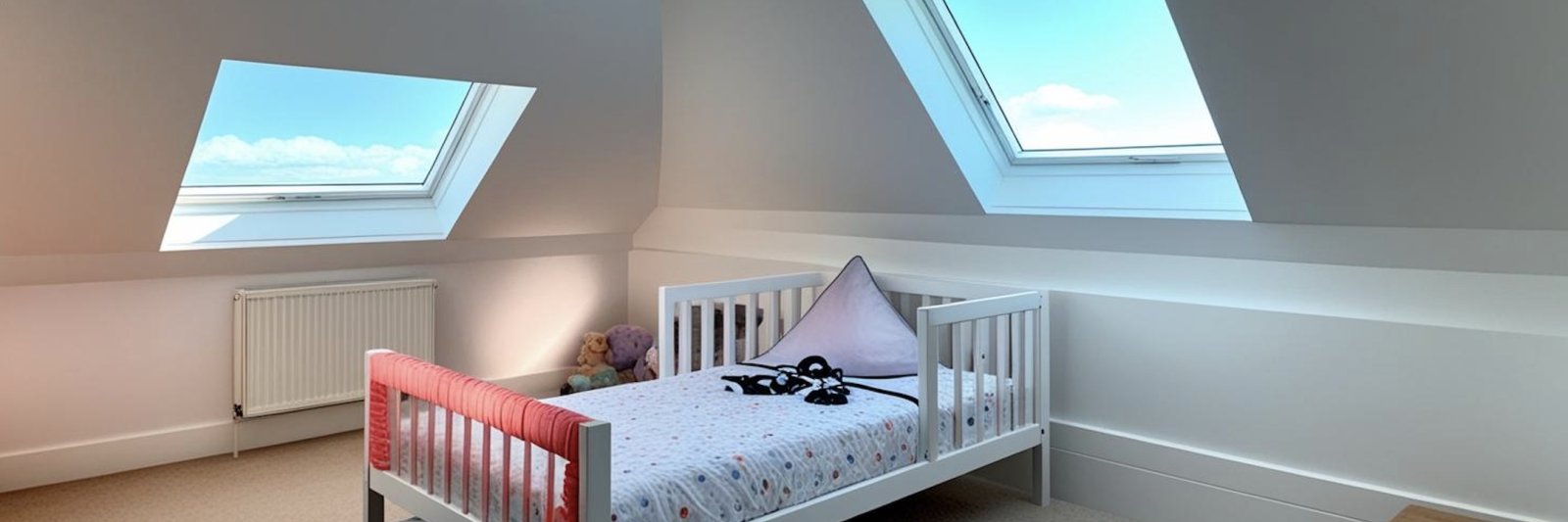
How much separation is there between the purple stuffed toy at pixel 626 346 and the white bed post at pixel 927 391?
215cm

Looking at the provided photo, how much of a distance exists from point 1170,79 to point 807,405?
1.40 m

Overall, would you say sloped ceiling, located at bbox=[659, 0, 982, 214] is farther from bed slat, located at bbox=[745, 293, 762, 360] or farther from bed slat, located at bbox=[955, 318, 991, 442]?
bed slat, located at bbox=[955, 318, 991, 442]

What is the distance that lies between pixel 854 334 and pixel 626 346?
1.68 m

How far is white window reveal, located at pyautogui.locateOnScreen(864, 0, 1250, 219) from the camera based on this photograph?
2748 millimetres

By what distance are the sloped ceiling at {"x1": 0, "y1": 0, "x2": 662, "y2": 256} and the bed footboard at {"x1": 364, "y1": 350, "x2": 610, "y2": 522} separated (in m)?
0.96

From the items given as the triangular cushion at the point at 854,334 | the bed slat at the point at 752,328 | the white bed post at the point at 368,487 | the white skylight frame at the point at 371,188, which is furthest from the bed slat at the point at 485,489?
the white skylight frame at the point at 371,188

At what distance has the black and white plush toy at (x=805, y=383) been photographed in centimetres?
266

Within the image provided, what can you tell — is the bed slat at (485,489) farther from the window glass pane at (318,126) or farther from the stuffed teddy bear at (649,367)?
the stuffed teddy bear at (649,367)

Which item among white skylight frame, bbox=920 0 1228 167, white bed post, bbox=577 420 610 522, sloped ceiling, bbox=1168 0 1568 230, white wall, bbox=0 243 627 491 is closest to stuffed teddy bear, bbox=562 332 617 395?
white wall, bbox=0 243 627 491

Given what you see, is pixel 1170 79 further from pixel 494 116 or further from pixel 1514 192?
pixel 494 116

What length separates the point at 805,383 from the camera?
2830 millimetres

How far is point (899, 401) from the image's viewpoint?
8.69 feet

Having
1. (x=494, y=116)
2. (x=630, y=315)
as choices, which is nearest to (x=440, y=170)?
(x=494, y=116)

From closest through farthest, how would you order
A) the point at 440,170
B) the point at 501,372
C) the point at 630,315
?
the point at 440,170, the point at 501,372, the point at 630,315
